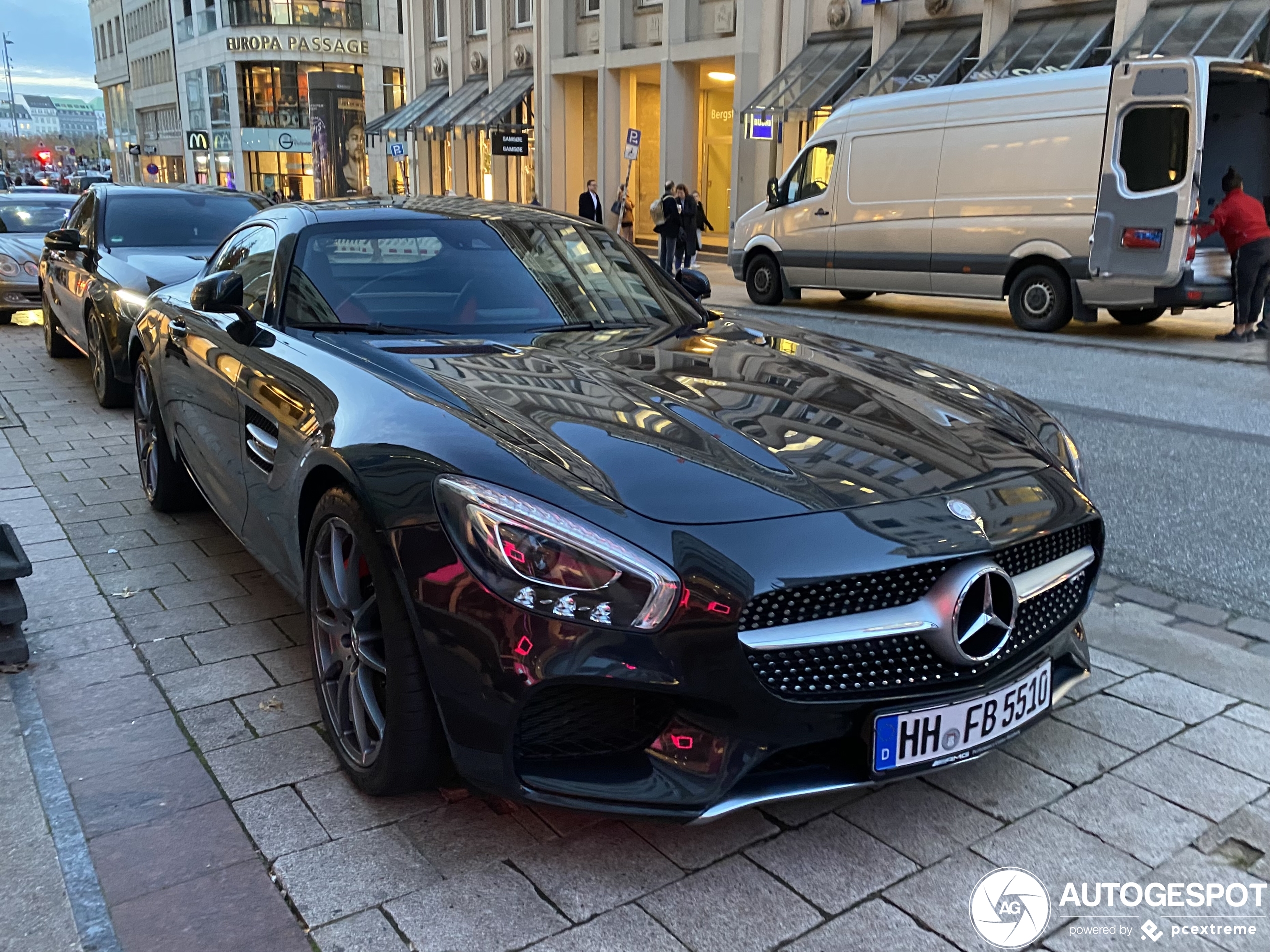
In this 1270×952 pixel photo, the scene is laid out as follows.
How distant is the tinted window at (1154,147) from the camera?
11703 mm

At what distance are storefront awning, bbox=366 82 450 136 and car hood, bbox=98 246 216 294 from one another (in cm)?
3272

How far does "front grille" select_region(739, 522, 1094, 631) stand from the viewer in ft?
7.30

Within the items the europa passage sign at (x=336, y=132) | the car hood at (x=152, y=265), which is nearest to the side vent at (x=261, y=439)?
the car hood at (x=152, y=265)

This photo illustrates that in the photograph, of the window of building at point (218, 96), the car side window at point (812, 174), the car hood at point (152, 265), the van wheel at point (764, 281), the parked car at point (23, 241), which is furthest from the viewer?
the window of building at point (218, 96)

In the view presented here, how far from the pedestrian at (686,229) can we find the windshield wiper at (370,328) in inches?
685

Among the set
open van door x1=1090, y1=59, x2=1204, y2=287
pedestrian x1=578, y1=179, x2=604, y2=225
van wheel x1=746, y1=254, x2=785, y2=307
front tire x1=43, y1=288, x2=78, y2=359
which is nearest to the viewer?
front tire x1=43, y1=288, x2=78, y2=359

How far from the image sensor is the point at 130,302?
700 centimetres

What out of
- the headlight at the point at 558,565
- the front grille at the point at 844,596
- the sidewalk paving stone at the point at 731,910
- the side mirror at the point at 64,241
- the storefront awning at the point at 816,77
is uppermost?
the storefront awning at the point at 816,77

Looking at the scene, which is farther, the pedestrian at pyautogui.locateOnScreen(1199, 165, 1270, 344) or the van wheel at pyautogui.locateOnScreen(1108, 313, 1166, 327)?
the van wheel at pyautogui.locateOnScreen(1108, 313, 1166, 327)

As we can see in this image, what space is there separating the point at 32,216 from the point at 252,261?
→ 12182mm

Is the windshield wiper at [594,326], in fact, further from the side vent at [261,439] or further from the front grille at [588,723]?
the front grille at [588,723]

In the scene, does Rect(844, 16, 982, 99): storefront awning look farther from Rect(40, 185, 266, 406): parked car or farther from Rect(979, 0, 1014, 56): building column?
Rect(40, 185, 266, 406): parked car

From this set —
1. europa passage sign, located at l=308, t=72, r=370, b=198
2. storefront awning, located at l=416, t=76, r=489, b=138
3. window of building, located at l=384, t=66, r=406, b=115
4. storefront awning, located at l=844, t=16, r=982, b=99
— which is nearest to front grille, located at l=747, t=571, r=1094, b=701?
storefront awning, located at l=844, t=16, r=982, b=99

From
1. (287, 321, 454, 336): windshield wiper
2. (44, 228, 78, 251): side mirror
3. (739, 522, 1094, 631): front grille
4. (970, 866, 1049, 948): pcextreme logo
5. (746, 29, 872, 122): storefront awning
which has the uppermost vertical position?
(746, 29, 872, 122): storefront awning
